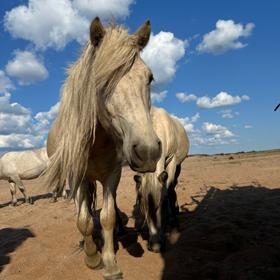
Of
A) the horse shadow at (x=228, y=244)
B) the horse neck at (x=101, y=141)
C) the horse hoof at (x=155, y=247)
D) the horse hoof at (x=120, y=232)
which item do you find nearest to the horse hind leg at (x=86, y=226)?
the horse neck at (x=101, y=141)

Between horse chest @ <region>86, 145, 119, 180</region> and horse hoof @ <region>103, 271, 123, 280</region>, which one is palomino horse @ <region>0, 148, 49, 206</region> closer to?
horse chest @ <region>86, 145, 119, 180</region>

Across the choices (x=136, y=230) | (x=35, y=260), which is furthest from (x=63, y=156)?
(x=136, y=230)

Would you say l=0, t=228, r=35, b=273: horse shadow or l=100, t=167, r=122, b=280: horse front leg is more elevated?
l=100, t=167, r=122, b=280: horse front leg

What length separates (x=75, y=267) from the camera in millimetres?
4098

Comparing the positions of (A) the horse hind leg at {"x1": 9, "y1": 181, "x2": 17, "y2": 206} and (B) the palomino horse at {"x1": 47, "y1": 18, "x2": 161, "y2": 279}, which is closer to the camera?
(B) the palomino horse at {"x1": 47, "y1": 18, "x2": 161, "y2": 279}

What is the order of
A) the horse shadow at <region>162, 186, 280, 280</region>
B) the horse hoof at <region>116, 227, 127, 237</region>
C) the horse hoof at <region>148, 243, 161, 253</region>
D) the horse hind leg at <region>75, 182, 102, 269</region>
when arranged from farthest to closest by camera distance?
the horse hoof at <region>116, 227, 127, 237</region>, the horse hoof at <region>148, 243, 161, 253</region>, the horse hind leg at <region>75, 182, 102, 269</region>, the horse shadow at <region>162, 186, 280, 280</region>

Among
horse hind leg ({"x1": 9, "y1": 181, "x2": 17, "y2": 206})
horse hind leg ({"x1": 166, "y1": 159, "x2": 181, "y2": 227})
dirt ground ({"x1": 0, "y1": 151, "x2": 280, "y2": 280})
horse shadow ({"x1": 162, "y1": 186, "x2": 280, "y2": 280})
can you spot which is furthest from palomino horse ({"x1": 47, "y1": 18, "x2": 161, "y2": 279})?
horse hind leg ({"x1": 9, "y1": 181, "x2": 17, "y2": 206})

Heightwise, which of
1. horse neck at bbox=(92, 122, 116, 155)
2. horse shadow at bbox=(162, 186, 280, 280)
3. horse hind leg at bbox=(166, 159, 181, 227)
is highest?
horse neck at bbox=(92, 122, 116, 155)

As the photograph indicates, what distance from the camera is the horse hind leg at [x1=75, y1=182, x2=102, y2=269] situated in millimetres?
3891

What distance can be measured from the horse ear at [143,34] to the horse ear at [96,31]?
308 millimetres

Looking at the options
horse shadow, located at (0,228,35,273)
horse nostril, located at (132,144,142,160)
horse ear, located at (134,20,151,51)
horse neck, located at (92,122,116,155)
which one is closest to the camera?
horse nostril, located at (132,144,142,160)

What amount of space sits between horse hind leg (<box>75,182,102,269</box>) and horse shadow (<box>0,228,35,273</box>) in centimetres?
123

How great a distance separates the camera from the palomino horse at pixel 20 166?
42.6 ft

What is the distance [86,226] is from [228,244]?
1873 millimetres
